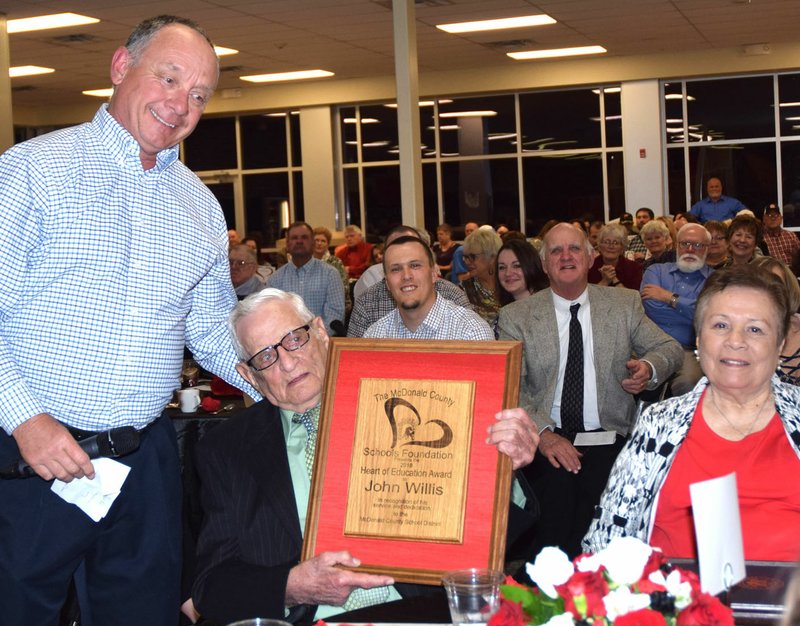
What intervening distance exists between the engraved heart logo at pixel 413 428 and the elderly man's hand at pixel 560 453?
97.3 inches

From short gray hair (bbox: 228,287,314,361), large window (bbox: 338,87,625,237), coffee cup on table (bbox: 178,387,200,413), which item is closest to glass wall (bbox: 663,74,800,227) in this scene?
large window (bbox: 338,87,625,237)

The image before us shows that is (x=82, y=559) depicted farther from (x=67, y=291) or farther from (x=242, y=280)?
(x=242, y=280)

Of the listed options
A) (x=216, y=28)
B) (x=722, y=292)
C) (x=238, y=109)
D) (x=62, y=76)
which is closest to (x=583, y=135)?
(x=238, y=109)

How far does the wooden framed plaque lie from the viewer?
5.98ft

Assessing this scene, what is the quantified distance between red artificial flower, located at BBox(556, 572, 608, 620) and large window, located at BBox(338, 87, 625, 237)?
15.8 meters

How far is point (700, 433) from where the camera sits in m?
2.58

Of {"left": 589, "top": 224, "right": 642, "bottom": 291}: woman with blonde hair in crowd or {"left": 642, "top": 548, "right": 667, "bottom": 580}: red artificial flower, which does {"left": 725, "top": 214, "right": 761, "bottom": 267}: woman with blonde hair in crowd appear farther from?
{"left": 642, "top": 548, "right": 667, "bottom": 580}: red artificial flower

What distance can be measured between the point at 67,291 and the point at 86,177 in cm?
27

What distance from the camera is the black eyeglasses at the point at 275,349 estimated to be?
2.38 metres

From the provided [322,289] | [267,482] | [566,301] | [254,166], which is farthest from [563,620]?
[254,166]

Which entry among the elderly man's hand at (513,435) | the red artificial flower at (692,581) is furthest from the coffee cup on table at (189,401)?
the red artificial flower at (692,581)

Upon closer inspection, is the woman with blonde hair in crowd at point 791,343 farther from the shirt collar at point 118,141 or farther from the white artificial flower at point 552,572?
the white artificial flower at point 552,572

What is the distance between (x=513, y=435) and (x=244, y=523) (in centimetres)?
75

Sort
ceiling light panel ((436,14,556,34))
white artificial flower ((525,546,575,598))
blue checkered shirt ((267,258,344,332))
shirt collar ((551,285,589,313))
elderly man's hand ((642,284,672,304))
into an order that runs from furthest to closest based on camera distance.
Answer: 1. ceiling light panel ((436,14,556,34))
2. blue checkered shirt ((267,258,344,332))
3. elderly man's hand ((642,284,672,304))
4. shirt collar ((551,285,589,313))
5. white artificial flower ((525,546,575,598))
